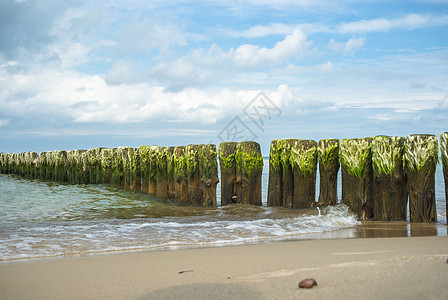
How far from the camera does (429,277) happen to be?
2365mm

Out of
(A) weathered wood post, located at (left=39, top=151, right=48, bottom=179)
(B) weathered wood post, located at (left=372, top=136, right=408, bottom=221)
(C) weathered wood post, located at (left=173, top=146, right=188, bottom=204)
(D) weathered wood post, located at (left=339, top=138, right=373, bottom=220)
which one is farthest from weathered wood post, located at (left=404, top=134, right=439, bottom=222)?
(A) weathered wood post, located at (left=39, top=151, right=48, bottom=179)

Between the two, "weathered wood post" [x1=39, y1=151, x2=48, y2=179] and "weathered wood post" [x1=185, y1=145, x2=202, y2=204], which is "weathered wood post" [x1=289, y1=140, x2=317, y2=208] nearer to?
"weathered wood post" [x1=185, y1=145, x2=202, y2=204]

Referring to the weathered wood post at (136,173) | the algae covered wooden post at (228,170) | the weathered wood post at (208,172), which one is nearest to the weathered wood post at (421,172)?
the algae covered wooden post at (228,170)

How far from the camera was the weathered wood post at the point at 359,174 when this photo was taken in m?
7.27

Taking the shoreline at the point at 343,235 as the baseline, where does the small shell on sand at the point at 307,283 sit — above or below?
above

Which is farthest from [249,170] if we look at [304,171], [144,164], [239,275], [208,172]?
[239,275]

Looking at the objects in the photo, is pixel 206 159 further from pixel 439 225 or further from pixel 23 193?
pixel 23 193

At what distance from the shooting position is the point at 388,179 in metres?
7.06

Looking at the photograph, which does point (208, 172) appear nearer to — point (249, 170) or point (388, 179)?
point (249, 170)

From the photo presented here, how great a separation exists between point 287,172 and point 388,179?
2119 mm

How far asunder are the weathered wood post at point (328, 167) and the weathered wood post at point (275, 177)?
101cm

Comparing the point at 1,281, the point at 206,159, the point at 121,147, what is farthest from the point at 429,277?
the point at 121,147

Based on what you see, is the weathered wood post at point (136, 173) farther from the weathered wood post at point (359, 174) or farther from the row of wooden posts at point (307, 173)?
the weathered wood post at point (359, 174)

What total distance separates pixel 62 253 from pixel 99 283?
1984mm
